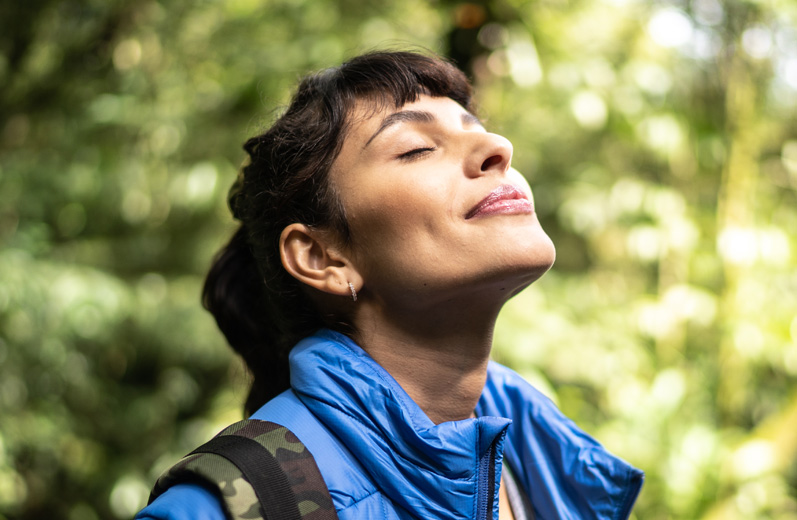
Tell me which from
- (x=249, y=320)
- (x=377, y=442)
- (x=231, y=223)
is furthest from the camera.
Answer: (x=231, y=223)

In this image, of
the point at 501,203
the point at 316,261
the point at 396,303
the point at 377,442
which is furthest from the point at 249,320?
the point at 501,203

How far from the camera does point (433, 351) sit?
4.12 feet

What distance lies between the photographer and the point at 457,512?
3.55ft

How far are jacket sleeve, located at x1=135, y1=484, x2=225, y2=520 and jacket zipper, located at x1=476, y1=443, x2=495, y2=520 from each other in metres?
0.45

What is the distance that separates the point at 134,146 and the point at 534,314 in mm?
2024

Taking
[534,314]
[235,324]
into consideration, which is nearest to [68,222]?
[235,324]

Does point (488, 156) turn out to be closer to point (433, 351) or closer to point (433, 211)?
point (433, 211)

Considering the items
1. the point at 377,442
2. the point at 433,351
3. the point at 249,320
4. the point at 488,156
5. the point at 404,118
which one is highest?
the point at 404,118

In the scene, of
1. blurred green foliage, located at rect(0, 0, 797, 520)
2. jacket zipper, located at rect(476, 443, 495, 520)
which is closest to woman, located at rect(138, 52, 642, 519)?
jacket zipper, located at rect(476, 443, 495, 520)

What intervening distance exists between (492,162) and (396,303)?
13.5 inches

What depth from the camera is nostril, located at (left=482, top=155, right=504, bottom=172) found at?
125cm

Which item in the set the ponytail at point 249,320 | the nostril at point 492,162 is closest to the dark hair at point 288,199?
the ponytail at point 249,320

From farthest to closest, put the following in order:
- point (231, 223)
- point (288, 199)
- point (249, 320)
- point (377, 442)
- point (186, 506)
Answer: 1. point (231, 223)
2. point (249, 320)
3. point (288, 199)
4. point (377, 442)
5. point (186, 506)

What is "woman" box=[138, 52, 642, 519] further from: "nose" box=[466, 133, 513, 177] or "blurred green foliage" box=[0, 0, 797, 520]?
"blurred green foliage" box=[0, 0, 797, 520]
